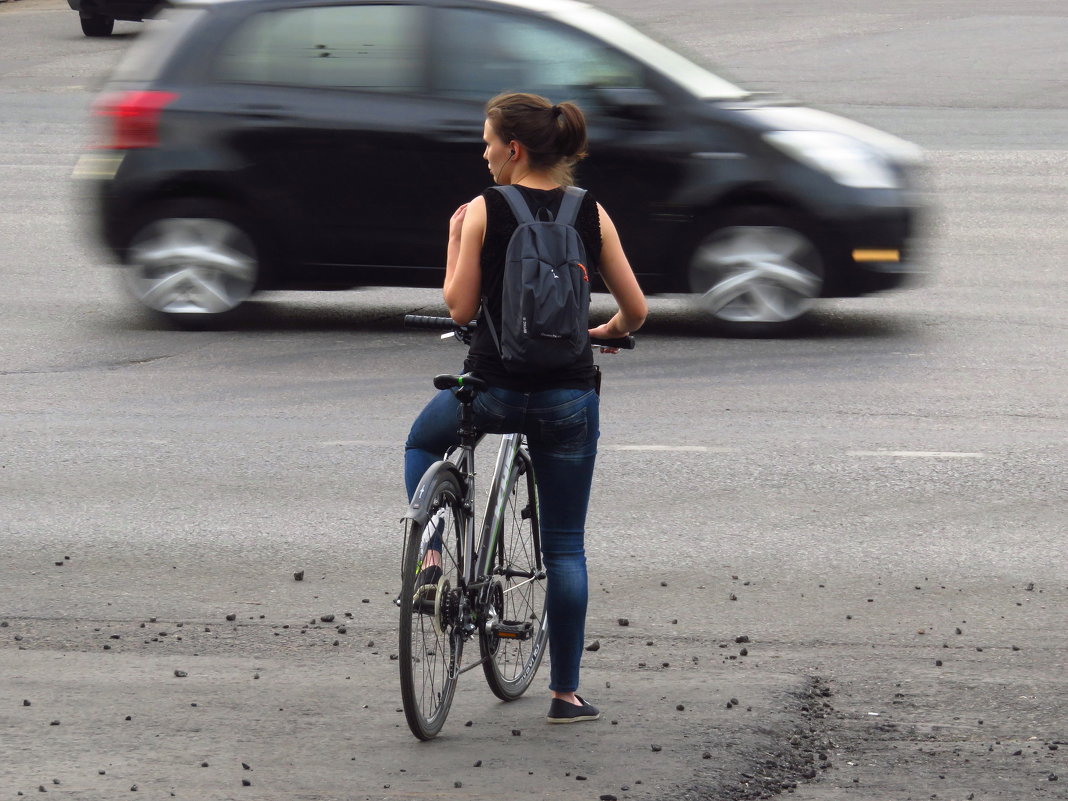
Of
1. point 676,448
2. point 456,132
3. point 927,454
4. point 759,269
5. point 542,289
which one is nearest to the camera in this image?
point 542,289

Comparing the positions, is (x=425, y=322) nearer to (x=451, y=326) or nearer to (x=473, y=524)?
(x=451, y=326)

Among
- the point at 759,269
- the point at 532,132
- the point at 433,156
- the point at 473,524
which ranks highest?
the point at 532,132

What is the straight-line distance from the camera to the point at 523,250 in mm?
4461

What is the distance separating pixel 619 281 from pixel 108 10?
88.7 ft

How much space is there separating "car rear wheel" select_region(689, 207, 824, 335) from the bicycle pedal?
585 centimetres

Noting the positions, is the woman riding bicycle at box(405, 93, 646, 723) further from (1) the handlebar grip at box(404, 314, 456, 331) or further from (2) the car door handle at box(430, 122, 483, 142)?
(2) the car door handle at box(430, 122, 483, 142)

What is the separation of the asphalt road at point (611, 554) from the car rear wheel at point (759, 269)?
0.27 m

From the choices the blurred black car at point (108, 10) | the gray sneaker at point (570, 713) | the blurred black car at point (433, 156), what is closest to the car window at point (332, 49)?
the blurred black car at point (433, 156)

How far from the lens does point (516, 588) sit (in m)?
5.14

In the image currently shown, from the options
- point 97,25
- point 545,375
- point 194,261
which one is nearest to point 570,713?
point 545,375

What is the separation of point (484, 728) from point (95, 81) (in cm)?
2179

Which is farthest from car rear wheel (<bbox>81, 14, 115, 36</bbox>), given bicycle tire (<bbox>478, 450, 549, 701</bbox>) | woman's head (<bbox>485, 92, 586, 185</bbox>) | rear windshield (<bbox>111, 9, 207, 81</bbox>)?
woman's head (<bbox>485, 92, 586, 185</bbox>)

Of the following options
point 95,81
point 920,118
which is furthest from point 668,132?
point 95,81

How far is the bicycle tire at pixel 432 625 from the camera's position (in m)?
4.43
